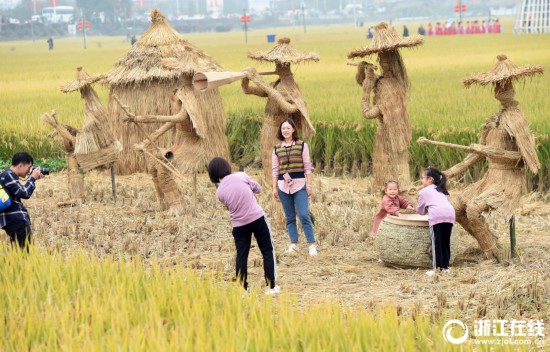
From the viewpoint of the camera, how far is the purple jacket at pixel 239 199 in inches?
256

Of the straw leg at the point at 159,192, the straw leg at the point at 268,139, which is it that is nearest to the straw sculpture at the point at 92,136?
the straw leg at the point at 159,192

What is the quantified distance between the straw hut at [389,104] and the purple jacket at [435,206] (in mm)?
1169

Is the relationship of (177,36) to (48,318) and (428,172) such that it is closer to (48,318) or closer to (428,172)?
(428,172)

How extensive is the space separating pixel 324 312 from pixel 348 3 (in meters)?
184

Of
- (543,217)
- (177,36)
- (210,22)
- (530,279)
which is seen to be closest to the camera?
(530,279)

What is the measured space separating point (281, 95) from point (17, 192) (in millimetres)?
2701

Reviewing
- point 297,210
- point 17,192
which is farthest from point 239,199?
point 17,192

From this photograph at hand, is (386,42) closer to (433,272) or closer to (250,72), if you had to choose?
(250,72)

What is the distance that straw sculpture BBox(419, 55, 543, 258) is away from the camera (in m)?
7.12

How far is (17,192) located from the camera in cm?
698

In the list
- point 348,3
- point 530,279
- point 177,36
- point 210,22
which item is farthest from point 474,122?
point 348,3

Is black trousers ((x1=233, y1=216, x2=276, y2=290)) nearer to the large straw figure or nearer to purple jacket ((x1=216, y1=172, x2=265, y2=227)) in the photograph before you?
purple jacket ((x1=216, y1=172, x2=265, y2=227))

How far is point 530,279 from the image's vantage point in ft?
21.1

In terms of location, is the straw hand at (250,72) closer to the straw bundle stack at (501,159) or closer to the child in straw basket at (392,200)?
the child in straw basket at (392,200)
